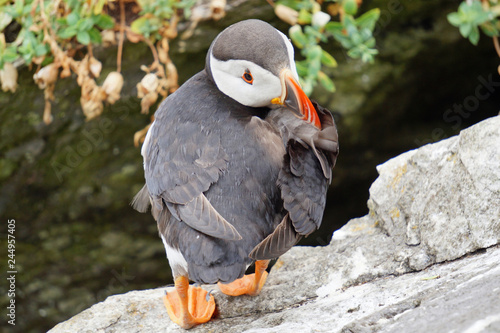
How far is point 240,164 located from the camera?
275 centimetres

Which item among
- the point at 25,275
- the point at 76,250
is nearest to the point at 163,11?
the point at 76,250

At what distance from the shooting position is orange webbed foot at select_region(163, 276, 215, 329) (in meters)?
3.00

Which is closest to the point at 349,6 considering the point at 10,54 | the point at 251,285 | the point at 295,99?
the point at 295,99

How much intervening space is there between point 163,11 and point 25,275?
2466mm

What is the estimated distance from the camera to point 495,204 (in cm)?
257

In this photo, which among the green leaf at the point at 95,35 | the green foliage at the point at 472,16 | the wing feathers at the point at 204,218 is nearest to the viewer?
the wing feathers at the point at 204,218

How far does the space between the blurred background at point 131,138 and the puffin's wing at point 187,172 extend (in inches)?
64.6

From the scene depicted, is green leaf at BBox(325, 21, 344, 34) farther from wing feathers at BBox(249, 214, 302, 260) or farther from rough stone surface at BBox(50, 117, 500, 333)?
wing feathers at BBox(249, 214, 302, 260)

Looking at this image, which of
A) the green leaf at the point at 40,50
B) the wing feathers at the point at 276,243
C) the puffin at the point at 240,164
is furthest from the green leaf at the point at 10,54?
the wing feathers at the point at 276,243

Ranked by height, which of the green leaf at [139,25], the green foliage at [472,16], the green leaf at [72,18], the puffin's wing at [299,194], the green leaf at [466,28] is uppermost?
the green foliage at [472,16]

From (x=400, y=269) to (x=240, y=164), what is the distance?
912 mm

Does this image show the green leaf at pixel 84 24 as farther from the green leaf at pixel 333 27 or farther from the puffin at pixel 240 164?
the green leaf at pixel 333 27

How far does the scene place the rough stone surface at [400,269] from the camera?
2.15 meters

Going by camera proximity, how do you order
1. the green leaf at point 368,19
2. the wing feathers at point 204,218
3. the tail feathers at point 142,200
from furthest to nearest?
1. the green leaf at point 368,19
2. the tail feathers at point 142,200
3. the wing feathers at point 204,218
